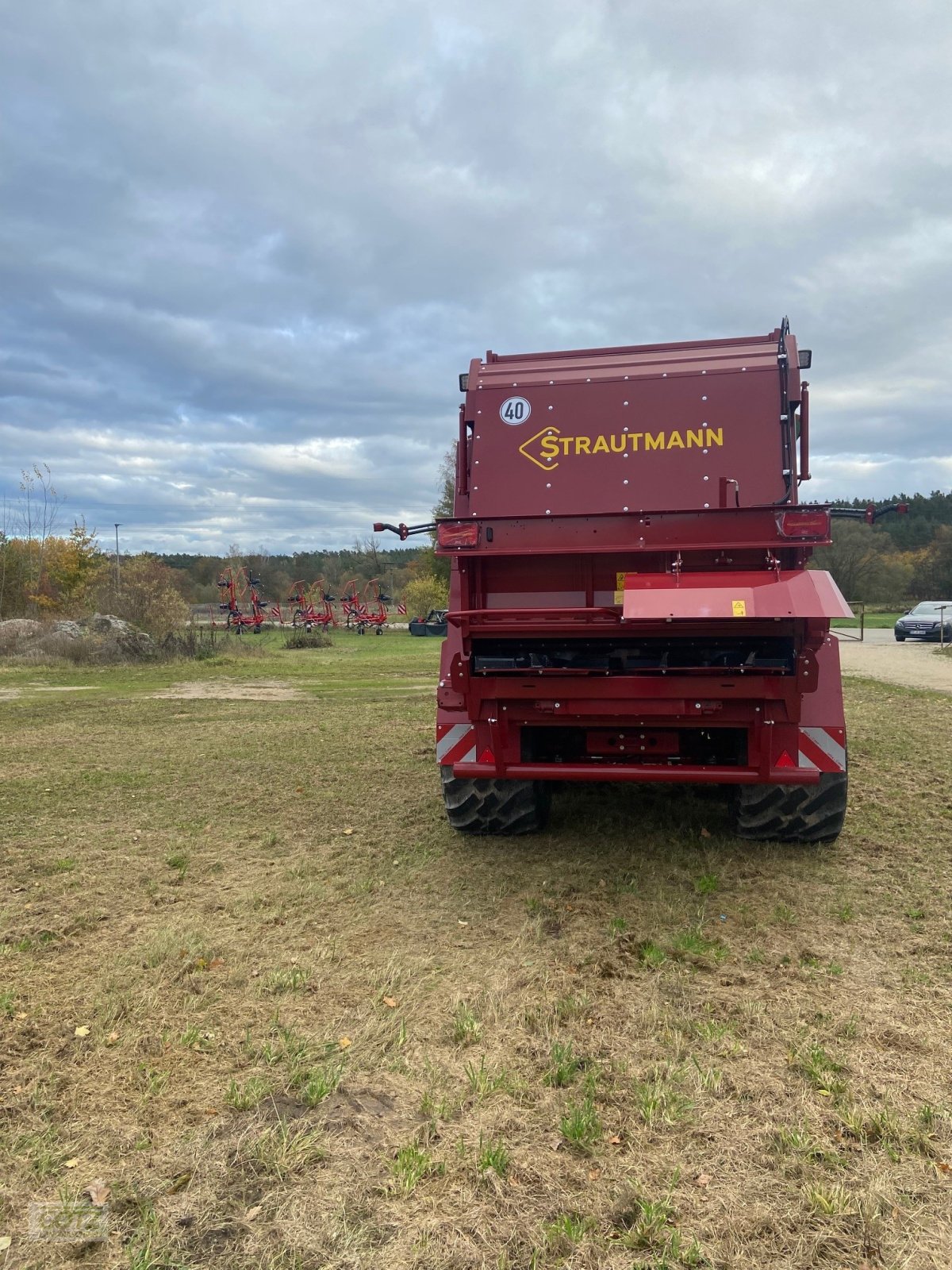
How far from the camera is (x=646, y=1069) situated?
283 cm

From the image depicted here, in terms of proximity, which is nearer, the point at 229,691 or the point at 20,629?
the point at 229,691

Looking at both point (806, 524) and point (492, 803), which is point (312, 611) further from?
point (806, 524)

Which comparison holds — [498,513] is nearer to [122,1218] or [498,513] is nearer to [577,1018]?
[577,1018]

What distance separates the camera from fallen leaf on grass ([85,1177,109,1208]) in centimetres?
224

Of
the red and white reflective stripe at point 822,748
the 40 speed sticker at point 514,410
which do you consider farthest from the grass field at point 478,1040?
the 40 speed sticker at point 514,410

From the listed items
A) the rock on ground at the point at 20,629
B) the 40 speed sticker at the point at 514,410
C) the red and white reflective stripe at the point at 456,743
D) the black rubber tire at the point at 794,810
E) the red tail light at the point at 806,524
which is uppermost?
the 40 speed sticker at the point at 514,410

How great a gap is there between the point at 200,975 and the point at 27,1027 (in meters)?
0.67

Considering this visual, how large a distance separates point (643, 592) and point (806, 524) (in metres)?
0.88

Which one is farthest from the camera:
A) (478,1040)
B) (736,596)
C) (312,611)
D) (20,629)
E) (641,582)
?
(312,611)

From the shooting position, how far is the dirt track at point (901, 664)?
14984 millimetres

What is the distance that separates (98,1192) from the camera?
227 cm

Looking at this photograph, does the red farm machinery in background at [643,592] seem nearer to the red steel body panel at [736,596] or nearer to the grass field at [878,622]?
the red steel body panel at [736,596]

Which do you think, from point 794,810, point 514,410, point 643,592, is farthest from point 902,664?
point 643,592

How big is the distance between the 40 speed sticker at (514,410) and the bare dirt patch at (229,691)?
32.2 feet
